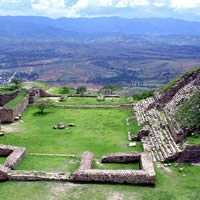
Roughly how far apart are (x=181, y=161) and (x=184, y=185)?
300cm

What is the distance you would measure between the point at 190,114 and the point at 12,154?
15342 millimetres

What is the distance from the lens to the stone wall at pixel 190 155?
63.9 feet

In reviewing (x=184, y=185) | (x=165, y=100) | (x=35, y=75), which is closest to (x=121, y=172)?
(x=184, y=185)

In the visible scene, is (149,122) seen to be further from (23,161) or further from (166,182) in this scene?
(23,161)

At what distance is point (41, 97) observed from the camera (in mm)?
46688

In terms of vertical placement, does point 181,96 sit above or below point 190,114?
above

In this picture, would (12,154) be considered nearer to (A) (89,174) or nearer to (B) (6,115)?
(A) (89,174)

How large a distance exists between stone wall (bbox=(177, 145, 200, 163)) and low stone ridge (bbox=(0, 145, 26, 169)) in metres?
12.1

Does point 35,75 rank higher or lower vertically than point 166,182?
lower

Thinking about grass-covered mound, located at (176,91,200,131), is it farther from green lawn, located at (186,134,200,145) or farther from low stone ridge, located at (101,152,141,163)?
low stone ridge, located at (101,152,141,163)

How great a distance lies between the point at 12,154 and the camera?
20750mm

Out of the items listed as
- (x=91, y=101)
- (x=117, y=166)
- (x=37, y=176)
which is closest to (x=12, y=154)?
(x=37, y=176)

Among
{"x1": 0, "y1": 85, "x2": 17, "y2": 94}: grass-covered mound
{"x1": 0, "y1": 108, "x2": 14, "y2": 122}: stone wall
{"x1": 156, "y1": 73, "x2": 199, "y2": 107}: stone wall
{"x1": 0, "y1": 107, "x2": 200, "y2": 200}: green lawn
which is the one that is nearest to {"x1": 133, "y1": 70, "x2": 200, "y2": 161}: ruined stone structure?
{"x1": 156, "y1": 73, "x2": 199, "y2": 107}: stone wall

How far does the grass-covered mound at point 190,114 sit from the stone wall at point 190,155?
2.50 metres
